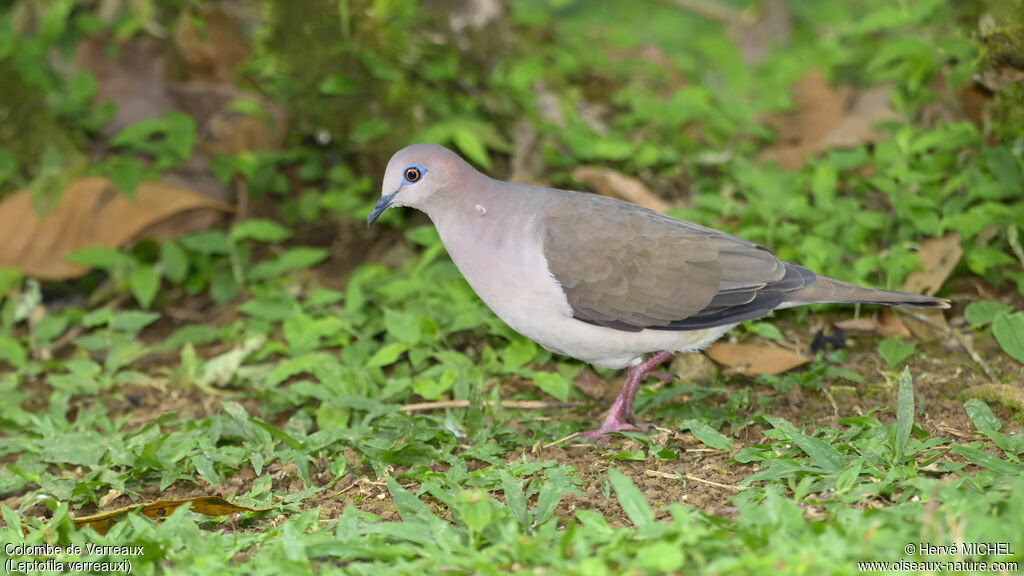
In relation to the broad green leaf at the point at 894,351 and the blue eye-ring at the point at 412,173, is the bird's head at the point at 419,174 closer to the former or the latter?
the blue eye-ring at the point at 412,173

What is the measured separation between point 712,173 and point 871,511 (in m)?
3.64

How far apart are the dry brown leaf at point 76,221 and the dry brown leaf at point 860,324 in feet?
12.4

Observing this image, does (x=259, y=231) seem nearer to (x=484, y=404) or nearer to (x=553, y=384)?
(x=484, y=404)

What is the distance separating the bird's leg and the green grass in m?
0.15

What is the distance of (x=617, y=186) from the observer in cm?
567

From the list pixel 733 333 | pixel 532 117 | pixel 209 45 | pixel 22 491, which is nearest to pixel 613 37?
pixel 532 117

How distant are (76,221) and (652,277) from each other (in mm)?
3634

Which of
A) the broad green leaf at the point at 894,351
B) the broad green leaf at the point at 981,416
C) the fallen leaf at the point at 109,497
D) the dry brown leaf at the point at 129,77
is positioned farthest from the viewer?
the dry brown leaf at the point at 129,77

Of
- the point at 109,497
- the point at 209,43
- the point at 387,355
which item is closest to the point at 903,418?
the point at 387,355

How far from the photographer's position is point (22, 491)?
4.14 m

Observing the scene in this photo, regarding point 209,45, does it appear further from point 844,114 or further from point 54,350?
point 844,114

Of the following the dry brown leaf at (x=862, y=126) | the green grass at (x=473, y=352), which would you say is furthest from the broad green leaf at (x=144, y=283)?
the dry brown leaf at (x=862, y=126)

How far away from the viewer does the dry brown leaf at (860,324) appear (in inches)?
186

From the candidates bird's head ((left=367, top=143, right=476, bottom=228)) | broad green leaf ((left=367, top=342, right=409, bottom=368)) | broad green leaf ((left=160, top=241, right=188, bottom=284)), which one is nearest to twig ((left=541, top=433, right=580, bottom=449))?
broad green leaf ((left=367, top=342, right=409, bottom=368))
